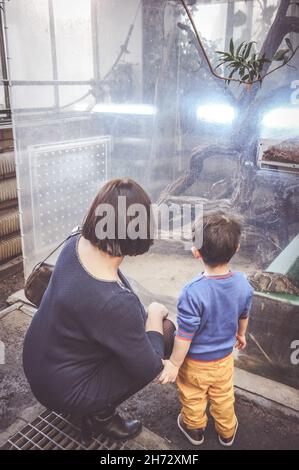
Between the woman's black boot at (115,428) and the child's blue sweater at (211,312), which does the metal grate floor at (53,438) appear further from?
the child's blue sweater at (211,312)

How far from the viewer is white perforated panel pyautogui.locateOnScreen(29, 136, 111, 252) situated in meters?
3.24

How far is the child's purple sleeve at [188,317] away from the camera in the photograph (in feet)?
5.86

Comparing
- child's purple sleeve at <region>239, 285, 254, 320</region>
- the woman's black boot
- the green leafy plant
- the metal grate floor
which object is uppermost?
the green leafy plant

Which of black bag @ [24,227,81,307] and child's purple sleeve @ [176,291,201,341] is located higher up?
child's purple sleeve @ [176,291,201,341]

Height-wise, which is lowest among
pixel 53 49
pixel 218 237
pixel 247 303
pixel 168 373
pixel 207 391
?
pixel 207 391

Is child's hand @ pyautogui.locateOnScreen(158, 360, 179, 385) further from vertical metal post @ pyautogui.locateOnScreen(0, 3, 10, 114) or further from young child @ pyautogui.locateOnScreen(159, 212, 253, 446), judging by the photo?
vertical metal post @ pyautogui.locateOnScreen(0, 3, 10, 114)

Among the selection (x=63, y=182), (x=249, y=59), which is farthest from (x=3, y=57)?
(x=249, y=59)

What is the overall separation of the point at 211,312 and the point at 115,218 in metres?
0.66

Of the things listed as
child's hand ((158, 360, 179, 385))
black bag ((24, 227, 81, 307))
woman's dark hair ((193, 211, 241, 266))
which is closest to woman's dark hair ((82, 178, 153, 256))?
woman's dark hair ((193, 211, 241, 266))

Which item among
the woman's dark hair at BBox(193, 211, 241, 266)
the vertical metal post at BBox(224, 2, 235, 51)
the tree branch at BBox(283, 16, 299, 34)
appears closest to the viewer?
the woman's dark hair at BBox(193, 211, 241, 266)

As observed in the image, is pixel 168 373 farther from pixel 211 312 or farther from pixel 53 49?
pixel 53 49

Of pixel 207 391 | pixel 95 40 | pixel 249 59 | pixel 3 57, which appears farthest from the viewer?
pixel 3 57

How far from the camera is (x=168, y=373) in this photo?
1.85 metres

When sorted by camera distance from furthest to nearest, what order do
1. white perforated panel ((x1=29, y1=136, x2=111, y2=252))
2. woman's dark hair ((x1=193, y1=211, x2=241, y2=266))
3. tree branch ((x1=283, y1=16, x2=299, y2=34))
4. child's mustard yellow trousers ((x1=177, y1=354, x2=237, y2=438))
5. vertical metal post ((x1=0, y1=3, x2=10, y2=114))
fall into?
white perforated panel ((x1=29, y1=136, x2=111, y2=252))
vertical metal post ((x1=0, y1=3, x2=10, y2=114))
tree branch ((x1=283, y1=16, x2=299, y2=34))
child's mustard yellow trousers ((x1=177, y1=354, x2=237, y2=438))
woman's dark hair ((x1=193, y1=211, x2=241, y2=266))
